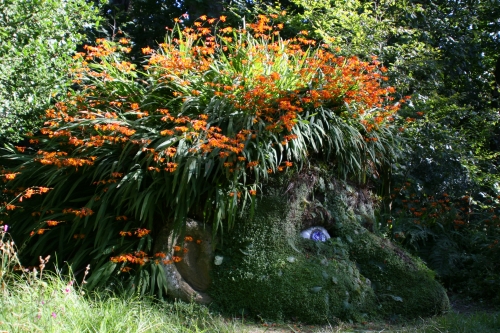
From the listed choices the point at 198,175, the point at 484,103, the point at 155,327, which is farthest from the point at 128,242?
the point at 484,103

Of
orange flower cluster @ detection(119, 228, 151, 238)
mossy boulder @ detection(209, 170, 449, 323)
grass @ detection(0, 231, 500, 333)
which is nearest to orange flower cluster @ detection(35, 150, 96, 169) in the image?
orange flower cluster @ detection(119, 228, 151, 238)

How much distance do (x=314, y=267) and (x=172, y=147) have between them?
A: 1.74 m

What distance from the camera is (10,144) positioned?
21.4ft

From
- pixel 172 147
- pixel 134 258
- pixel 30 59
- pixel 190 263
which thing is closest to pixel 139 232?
pixel 134 258

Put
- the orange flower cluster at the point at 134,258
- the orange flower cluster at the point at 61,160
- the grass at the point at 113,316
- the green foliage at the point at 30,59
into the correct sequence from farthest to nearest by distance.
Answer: the green foliage at the point at 30,59 < the orange flower cluster at the point at 61,160 < the orange flower cluster at the point at 134,258 < the grass at the point at 113,316

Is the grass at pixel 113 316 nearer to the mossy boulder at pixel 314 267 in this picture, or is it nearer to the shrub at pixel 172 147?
the mossy boulder at pixel 314 267

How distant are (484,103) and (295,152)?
656cm

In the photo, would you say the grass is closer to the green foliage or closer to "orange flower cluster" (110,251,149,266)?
"orange flower cluster" (110,251,149,266)

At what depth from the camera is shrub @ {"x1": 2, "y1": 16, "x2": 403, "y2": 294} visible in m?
5.18

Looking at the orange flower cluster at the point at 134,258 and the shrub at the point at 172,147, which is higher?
the shrub at the point at 172,147

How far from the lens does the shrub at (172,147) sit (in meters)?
5.18

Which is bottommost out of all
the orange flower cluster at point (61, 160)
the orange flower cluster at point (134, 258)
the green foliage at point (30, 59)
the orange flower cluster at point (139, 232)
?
the orange flower cluster at point (134, 258)

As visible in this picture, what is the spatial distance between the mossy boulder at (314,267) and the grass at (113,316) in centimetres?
18

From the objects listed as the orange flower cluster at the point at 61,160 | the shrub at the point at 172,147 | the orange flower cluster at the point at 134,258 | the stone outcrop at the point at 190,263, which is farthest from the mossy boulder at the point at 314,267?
the orange flower cluster at the point at 61,160
